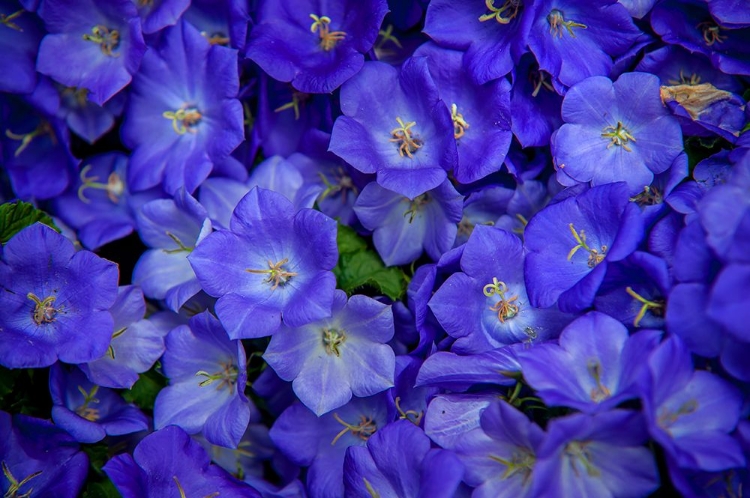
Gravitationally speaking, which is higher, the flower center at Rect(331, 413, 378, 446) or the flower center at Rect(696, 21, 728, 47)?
the flower center at Rect(696, 21, 728, 47)

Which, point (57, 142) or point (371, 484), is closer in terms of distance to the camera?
point (371, 484)

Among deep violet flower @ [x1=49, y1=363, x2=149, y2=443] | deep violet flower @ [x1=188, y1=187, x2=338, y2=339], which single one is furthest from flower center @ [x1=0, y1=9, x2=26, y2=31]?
deep violet flower @ [x1=49, y1=363, x2=149, y2=443]

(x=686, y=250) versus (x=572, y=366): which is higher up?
(x=686, y=250)

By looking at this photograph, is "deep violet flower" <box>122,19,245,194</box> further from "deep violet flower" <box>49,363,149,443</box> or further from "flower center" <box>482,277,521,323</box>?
"flower center" <box>482,277,521,323</box>

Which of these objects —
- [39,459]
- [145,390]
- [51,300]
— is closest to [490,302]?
[145,390]

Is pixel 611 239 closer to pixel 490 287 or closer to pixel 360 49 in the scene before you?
pixel 490 287

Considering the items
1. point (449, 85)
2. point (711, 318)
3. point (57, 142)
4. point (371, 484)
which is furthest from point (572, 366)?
point (57, 142)

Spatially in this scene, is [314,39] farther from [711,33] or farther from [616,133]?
[711,33]

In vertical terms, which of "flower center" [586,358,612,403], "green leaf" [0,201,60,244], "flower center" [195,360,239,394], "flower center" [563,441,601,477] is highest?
"flower center" [586,358,612,403]
